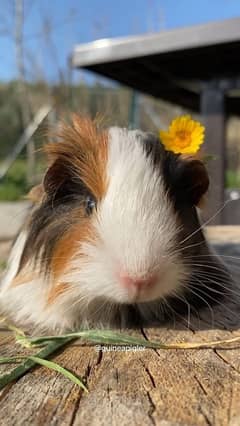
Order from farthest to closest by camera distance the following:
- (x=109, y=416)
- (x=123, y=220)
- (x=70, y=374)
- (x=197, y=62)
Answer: (x=197, y=62) → (x=123, y=220) → (x=70, y=374) → (x=109, y=416)

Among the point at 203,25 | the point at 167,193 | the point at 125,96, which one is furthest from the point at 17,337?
the point at 125,96

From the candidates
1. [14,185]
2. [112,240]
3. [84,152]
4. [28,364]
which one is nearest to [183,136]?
[84,152]

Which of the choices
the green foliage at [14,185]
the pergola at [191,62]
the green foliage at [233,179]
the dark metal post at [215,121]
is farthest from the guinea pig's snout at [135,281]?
the green foliage at [233,179]

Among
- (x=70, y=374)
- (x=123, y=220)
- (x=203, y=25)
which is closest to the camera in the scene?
(x=70, y=374)

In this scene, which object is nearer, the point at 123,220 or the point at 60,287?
the point at 123,220

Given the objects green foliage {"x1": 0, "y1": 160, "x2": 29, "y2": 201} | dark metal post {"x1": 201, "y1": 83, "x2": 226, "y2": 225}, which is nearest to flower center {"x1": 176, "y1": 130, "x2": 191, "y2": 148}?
dark metal post {"x1": 201, "y1": 83, "x2": 226, "y2": 225}

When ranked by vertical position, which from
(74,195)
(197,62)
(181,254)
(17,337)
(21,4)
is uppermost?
(21,4)

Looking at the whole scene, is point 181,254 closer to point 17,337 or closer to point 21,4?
point 17,337

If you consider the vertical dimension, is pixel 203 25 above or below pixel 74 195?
above
